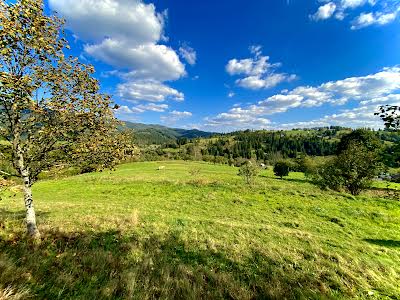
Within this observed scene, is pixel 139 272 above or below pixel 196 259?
above

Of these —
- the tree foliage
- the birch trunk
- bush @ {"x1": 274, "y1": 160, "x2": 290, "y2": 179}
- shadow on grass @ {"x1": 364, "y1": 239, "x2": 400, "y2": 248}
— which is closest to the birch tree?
the birch trunk

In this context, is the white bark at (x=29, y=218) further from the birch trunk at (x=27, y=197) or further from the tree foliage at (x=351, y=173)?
the tree foliage at (x=351, y=173)

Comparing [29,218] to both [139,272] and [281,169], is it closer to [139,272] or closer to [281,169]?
[139,272]

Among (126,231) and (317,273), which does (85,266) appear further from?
(317,273)

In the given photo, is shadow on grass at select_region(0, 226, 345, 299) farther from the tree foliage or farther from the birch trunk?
the tree foliage

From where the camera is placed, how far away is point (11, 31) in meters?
7.75

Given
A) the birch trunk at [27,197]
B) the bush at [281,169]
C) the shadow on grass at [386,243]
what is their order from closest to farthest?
1. the birch trunk at [27,197]
2. the shadow on grass at [386,243]
3. the bush at [281,169]

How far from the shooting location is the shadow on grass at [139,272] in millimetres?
6172

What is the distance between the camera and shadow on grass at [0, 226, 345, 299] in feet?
20.2

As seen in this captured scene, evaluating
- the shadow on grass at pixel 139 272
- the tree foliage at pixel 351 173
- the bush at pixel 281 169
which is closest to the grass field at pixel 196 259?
the shadow on grass at pixel 139 272

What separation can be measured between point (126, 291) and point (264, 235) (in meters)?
9.23

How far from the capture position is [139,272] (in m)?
7.53

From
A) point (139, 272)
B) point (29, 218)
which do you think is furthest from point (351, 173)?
point (29, 218)

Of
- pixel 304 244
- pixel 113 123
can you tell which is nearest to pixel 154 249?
pixel 113 123
